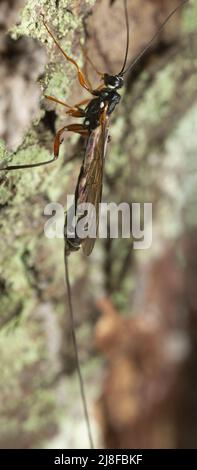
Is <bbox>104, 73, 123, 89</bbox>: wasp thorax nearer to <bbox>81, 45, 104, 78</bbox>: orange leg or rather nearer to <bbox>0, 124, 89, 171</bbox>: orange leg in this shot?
<bbox>81, 45, 104, 78</bbox>: orange leg

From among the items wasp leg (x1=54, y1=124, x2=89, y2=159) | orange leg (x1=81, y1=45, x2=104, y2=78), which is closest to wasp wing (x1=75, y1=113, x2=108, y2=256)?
wasp leg (x1=54, y1=124, x2=89, y2=159)

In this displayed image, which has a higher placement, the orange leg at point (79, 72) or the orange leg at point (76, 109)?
the orange leg at point (79, 72)

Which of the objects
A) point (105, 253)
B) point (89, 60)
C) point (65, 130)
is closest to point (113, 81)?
point (89, 60)

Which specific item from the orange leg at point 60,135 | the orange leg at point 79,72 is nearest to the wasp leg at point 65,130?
the orange leg at point 60,135

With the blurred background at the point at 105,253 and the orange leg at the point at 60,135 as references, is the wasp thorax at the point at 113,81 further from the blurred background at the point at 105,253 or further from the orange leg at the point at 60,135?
the orange leg at the point at 60,135

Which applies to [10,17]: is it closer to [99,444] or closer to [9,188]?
[9,188]

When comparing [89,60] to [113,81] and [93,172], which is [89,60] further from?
[93,172]
